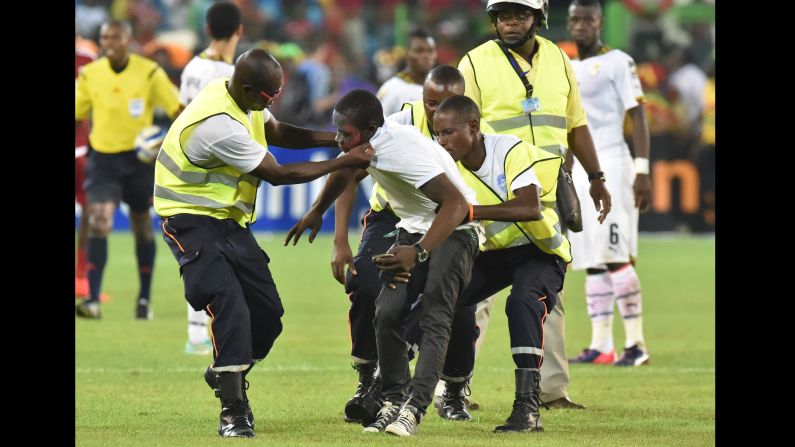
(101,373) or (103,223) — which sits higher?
(103,223)

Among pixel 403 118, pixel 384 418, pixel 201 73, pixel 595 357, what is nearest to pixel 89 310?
pixel 201 73

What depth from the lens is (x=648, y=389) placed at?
9.60m

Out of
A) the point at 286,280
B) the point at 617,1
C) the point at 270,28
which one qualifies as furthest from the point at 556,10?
the point at 286,280

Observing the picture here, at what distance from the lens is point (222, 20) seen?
1101cm

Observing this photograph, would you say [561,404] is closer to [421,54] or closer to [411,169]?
[411,169]

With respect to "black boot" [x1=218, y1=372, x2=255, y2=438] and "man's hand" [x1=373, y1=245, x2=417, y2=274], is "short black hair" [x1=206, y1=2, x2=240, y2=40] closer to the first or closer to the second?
"black boot" [x1=218, y1=372, x2=255, y2=438]

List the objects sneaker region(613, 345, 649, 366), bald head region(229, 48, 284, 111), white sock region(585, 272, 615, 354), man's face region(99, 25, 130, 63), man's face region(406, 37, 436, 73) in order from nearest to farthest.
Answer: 1. bald head region(229, 48, 284, 111)
2. sneaker region(613, 345, 649, 366)
3. white sock region(585, 272, 615, 354)
4. man's face region(406, 37, 436, 73)
5. man's face region(99, 25, 130, 63)

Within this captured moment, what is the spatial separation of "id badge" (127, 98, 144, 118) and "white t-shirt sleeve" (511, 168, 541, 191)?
676 cm

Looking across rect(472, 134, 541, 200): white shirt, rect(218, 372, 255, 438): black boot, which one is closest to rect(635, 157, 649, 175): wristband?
rect(472, 134, 541, 200): white shirt

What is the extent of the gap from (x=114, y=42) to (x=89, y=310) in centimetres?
251

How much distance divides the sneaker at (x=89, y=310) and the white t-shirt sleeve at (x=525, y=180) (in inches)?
272

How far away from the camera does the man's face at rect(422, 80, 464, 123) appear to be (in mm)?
7922
